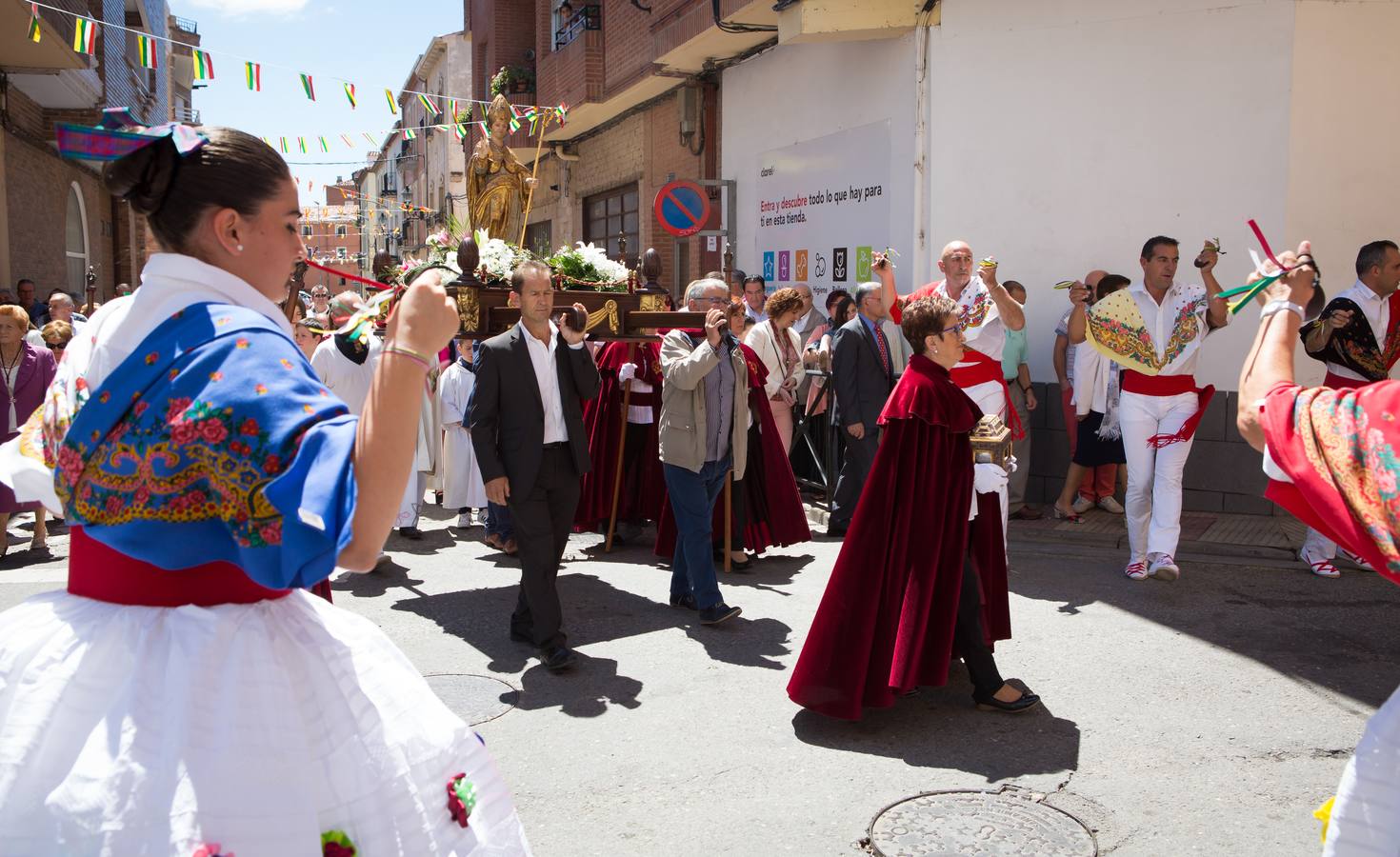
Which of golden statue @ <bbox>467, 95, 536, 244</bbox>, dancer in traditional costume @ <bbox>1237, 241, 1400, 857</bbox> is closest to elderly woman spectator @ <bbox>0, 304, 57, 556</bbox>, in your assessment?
golden statue @ <bbox>467, 95, 536, 244</bbox>

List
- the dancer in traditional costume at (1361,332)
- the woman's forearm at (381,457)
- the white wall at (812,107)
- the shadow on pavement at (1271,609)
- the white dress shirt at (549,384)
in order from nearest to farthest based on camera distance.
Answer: the woman's forearm at (381,457) → the shadow on pavement at (1271,609) → the white dress shirt at (549,384) → the dancer in traditional costume at (1361,332) → the white wall at (812,107)

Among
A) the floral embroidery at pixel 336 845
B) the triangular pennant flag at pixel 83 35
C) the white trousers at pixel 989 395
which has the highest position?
the triangular pennant flag at pixel 83 35

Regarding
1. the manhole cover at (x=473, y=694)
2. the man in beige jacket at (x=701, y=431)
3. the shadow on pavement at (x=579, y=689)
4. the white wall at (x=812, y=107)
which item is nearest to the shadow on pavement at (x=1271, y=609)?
the man in beige jacket at (x=701, y=431)

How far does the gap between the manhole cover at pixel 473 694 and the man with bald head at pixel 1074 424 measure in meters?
5.73

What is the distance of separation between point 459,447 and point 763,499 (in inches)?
113

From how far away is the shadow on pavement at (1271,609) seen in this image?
222 inches

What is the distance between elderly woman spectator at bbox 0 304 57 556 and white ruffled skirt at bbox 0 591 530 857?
7648 millimetres

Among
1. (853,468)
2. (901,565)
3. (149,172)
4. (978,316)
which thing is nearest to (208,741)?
(149,172)

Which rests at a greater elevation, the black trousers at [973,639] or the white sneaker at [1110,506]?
the black trousers at [973,639]

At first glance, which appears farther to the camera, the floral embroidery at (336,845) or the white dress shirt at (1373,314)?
the white dress shirt at (1373,314)

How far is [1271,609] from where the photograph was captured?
668 centimetres

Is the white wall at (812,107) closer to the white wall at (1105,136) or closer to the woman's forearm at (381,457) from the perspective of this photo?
the white wall at (1105,136)

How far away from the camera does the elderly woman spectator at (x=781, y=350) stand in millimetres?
9305


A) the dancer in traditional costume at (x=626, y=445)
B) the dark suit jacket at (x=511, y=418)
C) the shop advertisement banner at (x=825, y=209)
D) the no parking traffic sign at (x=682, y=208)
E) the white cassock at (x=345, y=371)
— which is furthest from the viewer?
the no parking traffic sign at (x=682, y=208)
